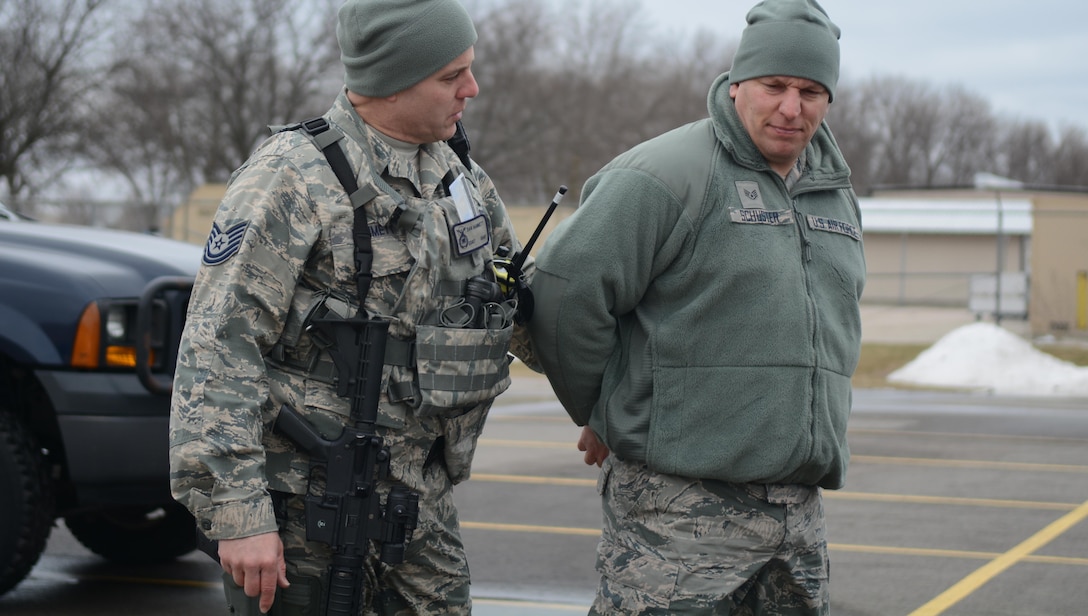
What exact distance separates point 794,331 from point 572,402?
22.6 inches

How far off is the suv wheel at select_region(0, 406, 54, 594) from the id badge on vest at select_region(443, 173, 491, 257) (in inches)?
102

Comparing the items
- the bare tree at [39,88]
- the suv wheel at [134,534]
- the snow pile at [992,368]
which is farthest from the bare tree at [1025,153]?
the suv wheel at [134,534]

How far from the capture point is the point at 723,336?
295cm

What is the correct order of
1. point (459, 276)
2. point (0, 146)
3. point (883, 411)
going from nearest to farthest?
point (459, 276) → point (883, 411) → point (0, 146)

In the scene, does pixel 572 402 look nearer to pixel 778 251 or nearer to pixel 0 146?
pixel 778 251

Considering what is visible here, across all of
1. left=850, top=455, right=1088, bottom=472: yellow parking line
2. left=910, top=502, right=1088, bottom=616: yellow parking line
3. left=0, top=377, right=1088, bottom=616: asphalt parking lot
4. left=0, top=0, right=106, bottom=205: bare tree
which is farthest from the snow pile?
left=0, top=0, right=106, bottom=205: bare tree

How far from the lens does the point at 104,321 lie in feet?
15.8

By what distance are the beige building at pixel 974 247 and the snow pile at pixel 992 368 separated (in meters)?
2.63

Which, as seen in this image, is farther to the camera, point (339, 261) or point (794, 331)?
point (794, 331)

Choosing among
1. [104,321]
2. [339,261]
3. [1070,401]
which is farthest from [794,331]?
[1070,401]

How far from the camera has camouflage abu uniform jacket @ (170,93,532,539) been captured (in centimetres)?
260

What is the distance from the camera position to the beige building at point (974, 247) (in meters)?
20.8

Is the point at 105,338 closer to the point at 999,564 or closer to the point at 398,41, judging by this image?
the point at 398,41

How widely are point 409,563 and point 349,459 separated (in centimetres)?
32
